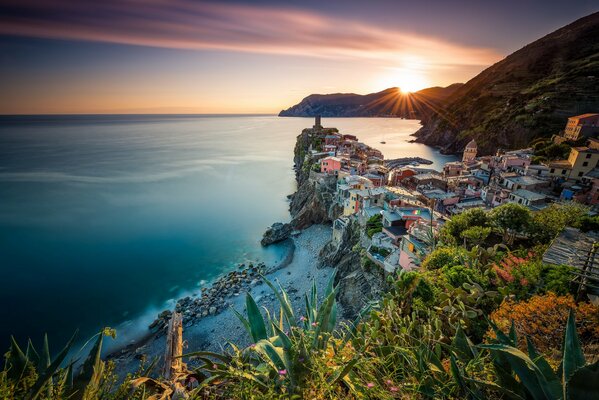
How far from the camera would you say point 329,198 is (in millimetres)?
28797

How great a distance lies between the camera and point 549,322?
13.0 feet

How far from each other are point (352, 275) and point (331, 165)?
18.8 metres

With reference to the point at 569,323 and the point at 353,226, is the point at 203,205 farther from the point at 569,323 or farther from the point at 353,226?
the point at 569,323

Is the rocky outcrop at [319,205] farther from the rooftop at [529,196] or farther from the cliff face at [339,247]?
the rooftop at [529,196]

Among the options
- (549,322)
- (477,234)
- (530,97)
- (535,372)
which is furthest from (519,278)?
A: (530,97)

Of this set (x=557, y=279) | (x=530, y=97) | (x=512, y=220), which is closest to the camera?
(x=557, y=279)

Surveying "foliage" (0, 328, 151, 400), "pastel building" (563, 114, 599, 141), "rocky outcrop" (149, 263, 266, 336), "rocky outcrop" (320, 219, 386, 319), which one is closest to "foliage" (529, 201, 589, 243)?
"rocky outcrop" (320, 219, 386, 319)

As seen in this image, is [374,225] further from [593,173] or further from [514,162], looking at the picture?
[514,162]

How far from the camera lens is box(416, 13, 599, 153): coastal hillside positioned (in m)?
47.2

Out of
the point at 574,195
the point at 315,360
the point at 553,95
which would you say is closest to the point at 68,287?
the point at 315,360

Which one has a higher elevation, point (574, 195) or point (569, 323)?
point (569, 323)

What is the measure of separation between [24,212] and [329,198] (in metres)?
40.6

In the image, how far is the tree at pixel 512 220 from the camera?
34.5 feet

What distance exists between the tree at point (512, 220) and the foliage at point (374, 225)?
6.64 meters
